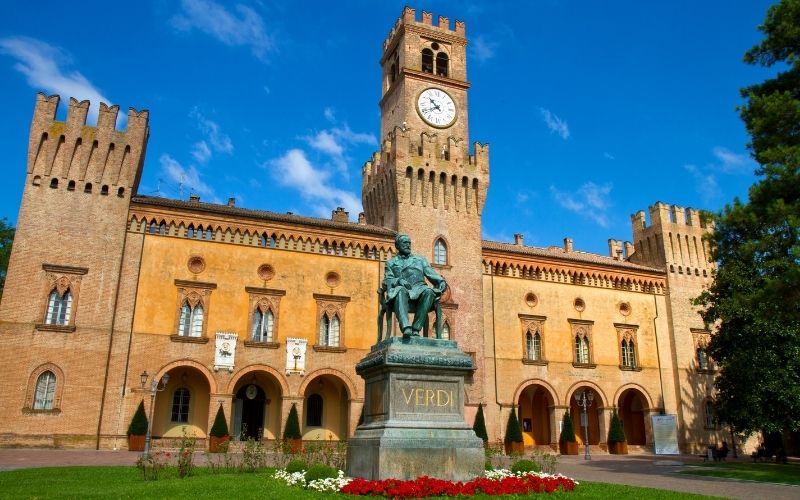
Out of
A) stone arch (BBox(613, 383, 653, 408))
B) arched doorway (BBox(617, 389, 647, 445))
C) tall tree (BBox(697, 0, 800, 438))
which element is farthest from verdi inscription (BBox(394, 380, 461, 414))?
arched doorway (BBox(617, 389, 647, 445))

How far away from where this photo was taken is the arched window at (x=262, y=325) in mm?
34094

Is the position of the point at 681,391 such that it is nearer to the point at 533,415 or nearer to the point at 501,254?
the point at 533,415

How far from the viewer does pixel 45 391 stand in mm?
29547

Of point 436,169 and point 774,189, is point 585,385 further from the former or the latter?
point 774,189

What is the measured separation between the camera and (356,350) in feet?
116

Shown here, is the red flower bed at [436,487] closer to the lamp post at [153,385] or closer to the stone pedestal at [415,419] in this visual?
the stone pedestal at [415,419]

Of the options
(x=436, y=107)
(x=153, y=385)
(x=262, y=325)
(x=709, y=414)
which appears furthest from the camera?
(x=436, y=107)

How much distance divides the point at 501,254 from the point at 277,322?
14.6 metres

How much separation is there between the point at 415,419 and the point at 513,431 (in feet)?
82.5

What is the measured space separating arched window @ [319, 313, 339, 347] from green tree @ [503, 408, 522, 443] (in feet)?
34.9

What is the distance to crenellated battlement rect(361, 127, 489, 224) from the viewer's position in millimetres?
39500

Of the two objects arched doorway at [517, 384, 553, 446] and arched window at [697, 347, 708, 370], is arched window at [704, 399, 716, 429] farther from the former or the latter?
arched doorway at [517, 384, 553, 446]

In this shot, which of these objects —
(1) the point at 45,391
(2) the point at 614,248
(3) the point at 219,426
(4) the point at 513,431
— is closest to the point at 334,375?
(3) the point at 219,426

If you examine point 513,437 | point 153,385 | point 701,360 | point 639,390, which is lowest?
point 513,437
